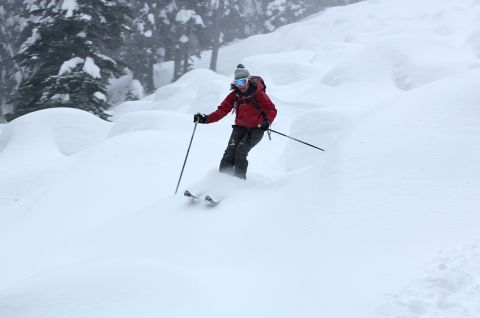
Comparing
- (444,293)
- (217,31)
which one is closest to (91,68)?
(444,293)

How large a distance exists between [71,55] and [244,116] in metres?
12.5

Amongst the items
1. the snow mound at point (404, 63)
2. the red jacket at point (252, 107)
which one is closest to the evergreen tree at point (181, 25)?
the snow mound at point (404, 63)

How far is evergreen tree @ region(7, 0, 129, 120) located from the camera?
629 inches

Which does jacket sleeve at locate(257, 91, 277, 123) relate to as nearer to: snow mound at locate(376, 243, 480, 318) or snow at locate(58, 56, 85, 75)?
snow mound at locate(376, 243, 480, 318)

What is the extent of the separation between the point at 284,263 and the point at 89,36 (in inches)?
586

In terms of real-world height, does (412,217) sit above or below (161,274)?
above

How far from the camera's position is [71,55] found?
55.0 ft

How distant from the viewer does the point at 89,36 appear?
651 inches

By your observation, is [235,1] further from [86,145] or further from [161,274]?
[161,274]

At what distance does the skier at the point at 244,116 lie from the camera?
6.40 m

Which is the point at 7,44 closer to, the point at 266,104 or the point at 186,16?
the point at 186,16

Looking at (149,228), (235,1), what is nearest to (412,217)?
(149,228)

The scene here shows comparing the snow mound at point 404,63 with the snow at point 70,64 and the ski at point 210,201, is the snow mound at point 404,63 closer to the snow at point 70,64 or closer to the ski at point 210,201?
the ski at point 210,201

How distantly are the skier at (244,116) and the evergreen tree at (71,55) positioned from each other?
10741 millimetres
